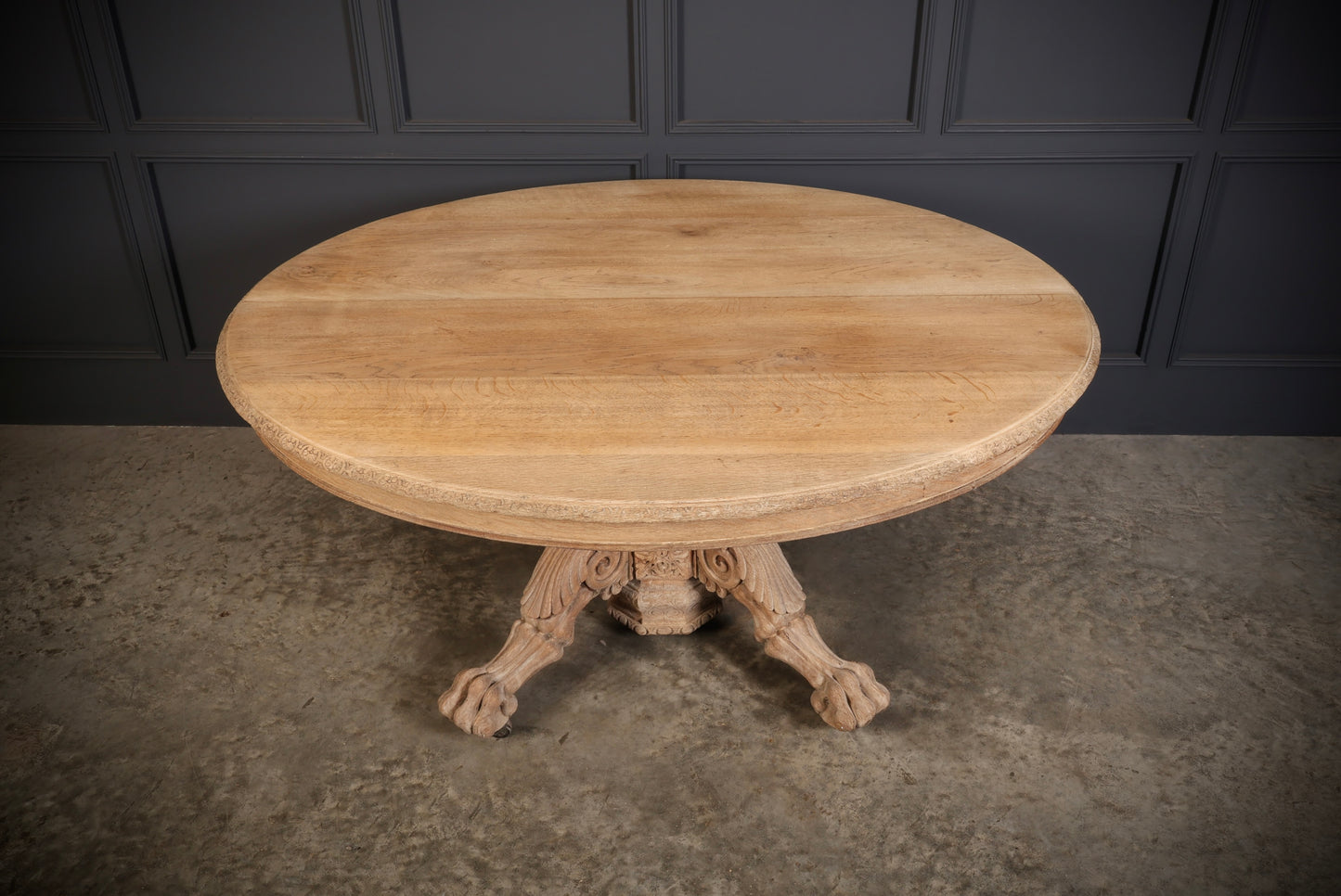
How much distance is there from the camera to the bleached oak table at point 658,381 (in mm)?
1039

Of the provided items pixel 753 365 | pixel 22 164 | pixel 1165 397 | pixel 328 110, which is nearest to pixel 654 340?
pixel 753 365

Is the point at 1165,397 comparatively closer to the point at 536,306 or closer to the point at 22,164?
the point at 536,306

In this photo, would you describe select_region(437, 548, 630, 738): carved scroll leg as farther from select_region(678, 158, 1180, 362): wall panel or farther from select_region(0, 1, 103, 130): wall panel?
select_region(0, 1, 103, 130): wall panel

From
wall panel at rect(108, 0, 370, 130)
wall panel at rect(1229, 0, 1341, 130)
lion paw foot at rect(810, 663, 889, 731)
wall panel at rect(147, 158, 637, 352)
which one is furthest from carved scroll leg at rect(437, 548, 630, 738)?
wall panel at rect(1229, 0, 1341, 130)

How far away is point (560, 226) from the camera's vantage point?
5.94 feet

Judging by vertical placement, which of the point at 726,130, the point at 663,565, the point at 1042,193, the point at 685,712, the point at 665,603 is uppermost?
the point at 726,130

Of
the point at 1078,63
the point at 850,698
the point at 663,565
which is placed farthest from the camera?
the point at 1078,63

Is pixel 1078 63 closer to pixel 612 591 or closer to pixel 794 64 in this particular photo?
pixel 794 64

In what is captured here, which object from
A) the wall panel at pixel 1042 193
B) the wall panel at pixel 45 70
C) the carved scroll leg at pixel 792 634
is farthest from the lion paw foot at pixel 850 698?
the wall panel at pixel 45 70

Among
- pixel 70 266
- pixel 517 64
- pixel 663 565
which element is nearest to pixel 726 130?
pixel 517 64

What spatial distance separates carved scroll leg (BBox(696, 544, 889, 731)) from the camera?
1.62 metres

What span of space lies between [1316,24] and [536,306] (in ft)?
6.55

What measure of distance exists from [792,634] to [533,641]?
0.48 meters

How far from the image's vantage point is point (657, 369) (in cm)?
126
